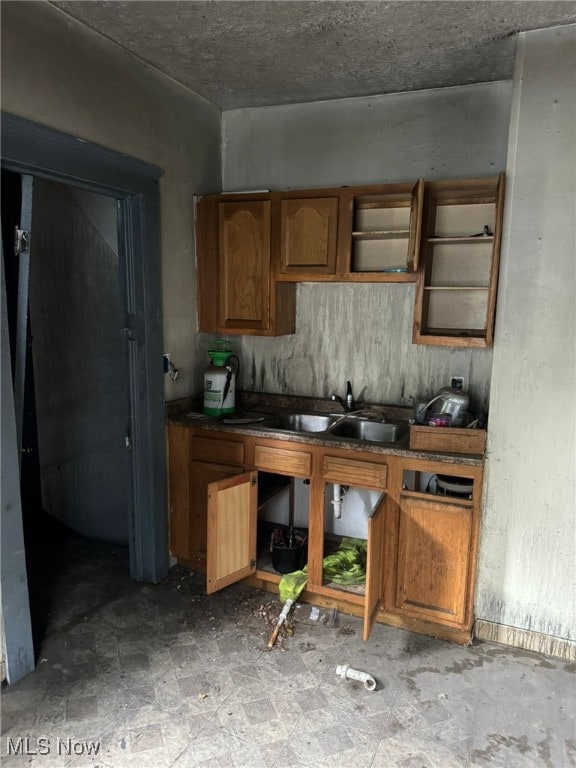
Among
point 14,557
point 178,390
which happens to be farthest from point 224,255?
point 14,557

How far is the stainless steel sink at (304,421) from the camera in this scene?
3217mm

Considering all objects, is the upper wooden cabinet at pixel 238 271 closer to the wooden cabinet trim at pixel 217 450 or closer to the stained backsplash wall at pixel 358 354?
the stained backsplash wall at pixel 358 354

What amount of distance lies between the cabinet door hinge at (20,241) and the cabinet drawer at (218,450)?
1.29 metres

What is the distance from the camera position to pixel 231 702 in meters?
2.15

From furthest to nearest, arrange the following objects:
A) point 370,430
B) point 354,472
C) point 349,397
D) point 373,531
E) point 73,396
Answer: point 73,396 < point 349,397 < point 370,430 < point 354,472 < point 373,531

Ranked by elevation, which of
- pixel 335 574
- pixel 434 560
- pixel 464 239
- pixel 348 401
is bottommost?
pixel 335 574

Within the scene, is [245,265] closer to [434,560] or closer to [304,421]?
[304,421]

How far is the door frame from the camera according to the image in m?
2.44

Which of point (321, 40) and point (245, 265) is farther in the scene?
point (245, 265)

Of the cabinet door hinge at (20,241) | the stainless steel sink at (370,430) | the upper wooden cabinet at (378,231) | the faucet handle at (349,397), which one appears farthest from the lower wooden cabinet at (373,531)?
the cabinet door hinge at (20,241)

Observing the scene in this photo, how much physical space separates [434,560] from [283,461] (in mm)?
865

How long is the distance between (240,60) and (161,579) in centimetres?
272

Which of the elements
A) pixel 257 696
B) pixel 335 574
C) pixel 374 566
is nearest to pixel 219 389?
pixel 335 574

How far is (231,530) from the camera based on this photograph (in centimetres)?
272
